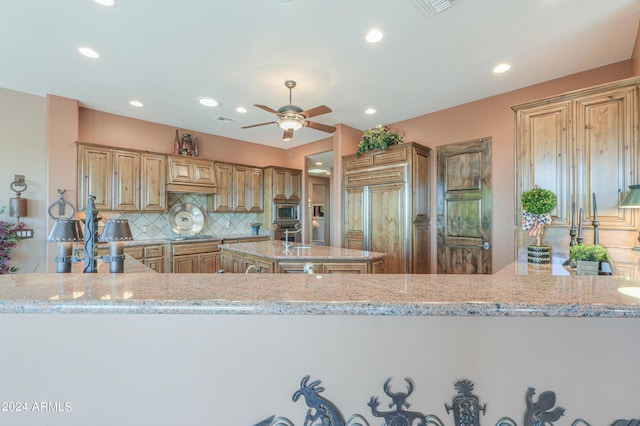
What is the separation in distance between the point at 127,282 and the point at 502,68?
3.71 metres

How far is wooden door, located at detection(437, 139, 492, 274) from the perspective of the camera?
147 inches

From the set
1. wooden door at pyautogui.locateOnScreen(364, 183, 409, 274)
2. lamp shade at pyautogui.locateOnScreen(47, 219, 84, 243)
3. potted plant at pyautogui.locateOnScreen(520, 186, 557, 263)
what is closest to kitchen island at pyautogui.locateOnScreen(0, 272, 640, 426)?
lamp shade at pyautogui.locateOnScreen(47, 219, 84, 243)

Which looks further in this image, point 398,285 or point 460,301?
point 398,285

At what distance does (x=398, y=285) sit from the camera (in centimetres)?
83

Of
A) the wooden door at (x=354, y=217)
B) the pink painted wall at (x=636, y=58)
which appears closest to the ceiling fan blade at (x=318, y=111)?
the wooden door at (x=354, y=217)

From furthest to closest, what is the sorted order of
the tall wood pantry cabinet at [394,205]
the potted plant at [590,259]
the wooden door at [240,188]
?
the wooden door at [240,188], the tall wood pantry cabinet at [394,205], the potted plant at [590,259]

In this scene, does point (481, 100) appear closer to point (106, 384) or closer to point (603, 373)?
point (603, 373)

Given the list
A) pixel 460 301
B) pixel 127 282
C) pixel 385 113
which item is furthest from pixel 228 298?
pixel 385 113

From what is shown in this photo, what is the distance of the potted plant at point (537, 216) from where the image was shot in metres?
2.34

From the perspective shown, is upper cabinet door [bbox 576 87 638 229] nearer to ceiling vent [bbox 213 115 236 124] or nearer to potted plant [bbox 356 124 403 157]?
potted plant [bbox 356 124 403 157]

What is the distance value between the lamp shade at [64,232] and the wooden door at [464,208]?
4.08m

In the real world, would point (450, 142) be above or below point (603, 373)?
above

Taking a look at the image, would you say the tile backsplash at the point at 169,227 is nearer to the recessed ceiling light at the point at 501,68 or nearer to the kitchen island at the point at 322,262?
the kitchen island at the point at 322,262

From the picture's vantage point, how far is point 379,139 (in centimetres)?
428
